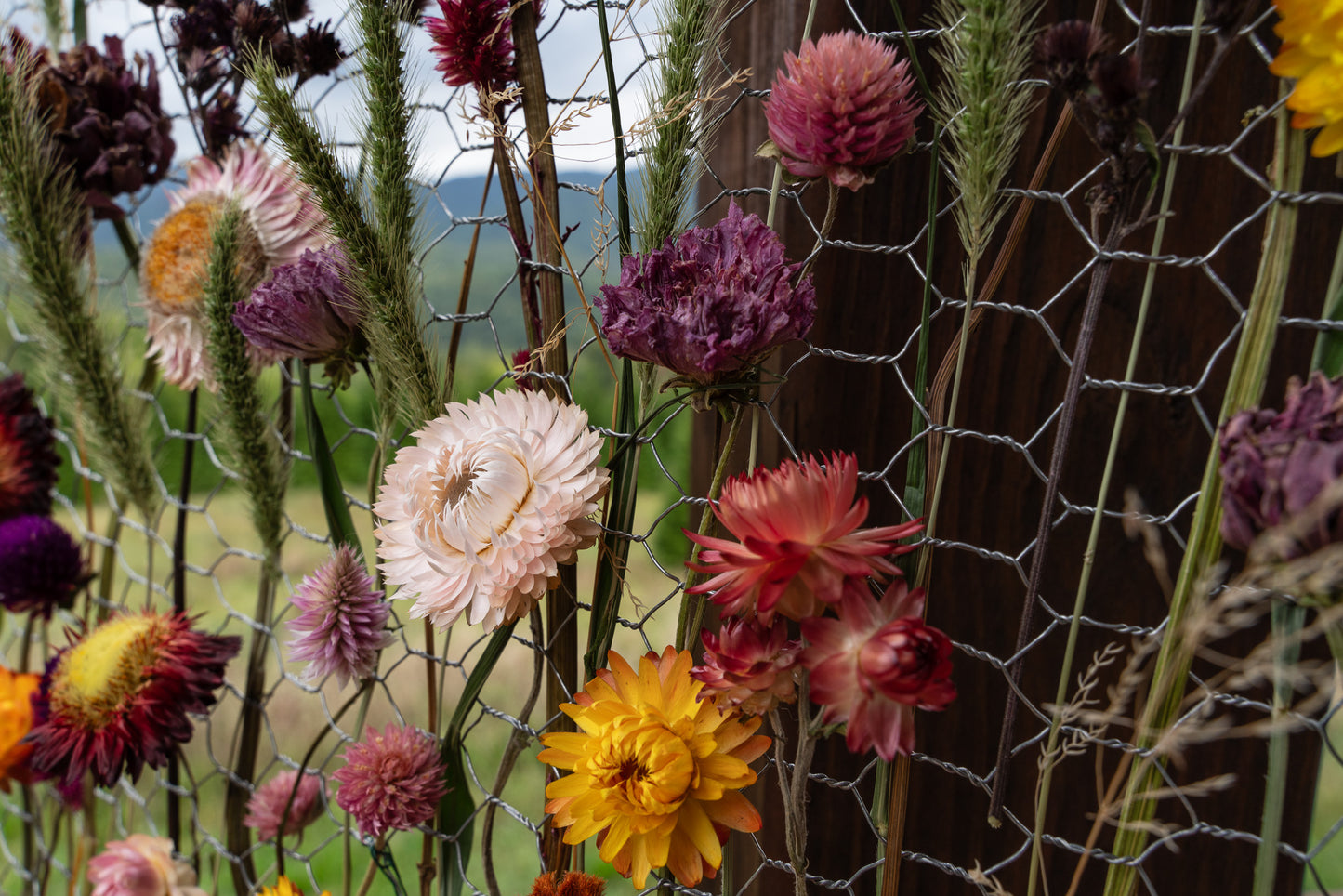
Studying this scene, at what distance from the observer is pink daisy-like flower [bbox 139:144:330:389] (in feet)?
2.08

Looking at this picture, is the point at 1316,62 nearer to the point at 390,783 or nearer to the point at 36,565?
the point at 390,783

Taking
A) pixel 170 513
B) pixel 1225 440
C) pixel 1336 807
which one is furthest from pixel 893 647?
pixel 170 513

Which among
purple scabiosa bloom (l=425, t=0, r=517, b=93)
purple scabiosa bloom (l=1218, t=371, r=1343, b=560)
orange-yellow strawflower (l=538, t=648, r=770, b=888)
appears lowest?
Result: orange-yellow strawflower (l=538, t=648, r=770, b=888)

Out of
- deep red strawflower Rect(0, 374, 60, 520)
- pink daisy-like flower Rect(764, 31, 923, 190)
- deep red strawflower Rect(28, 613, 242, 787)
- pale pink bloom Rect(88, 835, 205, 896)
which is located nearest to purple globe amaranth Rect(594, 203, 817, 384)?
pink daisy-like flower Rect(764, 31, 923, 190)

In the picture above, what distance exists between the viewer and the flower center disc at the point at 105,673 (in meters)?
0.60

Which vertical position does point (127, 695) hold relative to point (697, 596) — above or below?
below

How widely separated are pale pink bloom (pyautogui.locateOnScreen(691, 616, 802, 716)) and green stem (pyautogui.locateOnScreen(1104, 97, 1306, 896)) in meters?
0.13

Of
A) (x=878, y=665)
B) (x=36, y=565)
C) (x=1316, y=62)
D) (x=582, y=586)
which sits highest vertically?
(x=1316, y=62)

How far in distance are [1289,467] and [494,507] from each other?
0.32 metres

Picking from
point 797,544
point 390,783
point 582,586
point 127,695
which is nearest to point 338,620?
point 390,783

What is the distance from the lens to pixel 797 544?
0.34 metres

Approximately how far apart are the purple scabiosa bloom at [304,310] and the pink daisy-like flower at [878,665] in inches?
12.6

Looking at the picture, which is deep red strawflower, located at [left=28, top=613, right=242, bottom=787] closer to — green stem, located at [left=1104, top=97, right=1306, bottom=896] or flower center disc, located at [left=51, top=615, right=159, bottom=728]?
flower center disc, located at [left=51, top=615, right=159, bottom=728]

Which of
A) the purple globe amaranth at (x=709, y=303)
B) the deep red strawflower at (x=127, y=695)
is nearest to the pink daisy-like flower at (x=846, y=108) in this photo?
the purple globe amaranth at (x=709, y=303)
